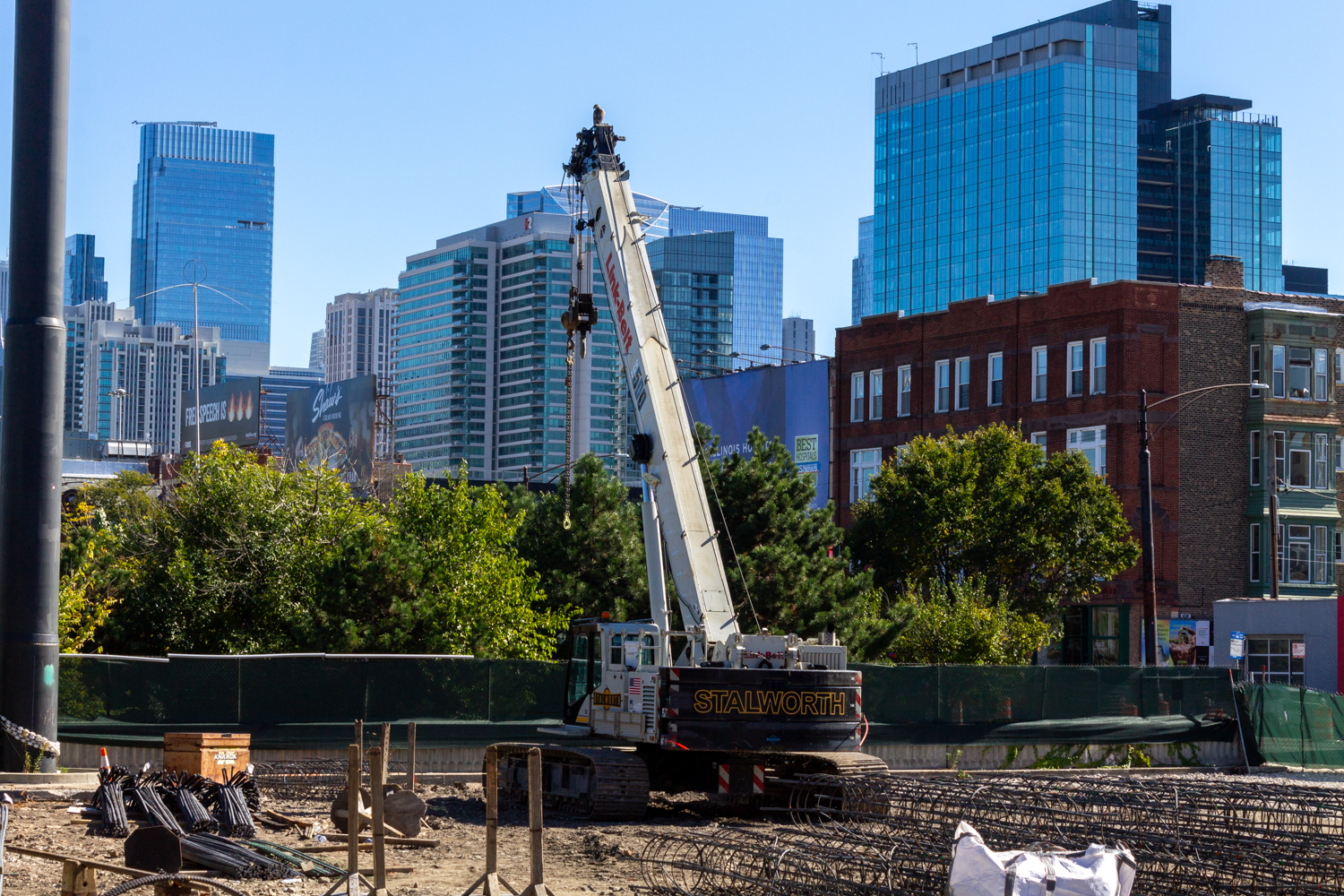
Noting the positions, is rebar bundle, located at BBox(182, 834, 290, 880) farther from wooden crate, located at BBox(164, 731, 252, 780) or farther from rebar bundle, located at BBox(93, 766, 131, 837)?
wooden crate, located at BBox(164, 731, 252, 780)

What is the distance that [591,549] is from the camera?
130ft

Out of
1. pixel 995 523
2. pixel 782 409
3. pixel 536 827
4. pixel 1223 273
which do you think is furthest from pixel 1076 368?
pixel 536 827

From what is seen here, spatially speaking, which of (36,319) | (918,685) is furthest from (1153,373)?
(36,319)

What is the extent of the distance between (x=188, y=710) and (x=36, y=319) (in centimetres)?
776

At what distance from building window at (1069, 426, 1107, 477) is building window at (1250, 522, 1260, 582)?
6.46 metres

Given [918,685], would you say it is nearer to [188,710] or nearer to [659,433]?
[659,433]

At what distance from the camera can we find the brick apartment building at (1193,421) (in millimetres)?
63062

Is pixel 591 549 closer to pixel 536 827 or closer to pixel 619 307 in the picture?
pixel 619 307

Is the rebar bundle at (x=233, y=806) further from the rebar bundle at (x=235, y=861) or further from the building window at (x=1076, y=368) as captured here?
the building window at (x=1076, y=368)

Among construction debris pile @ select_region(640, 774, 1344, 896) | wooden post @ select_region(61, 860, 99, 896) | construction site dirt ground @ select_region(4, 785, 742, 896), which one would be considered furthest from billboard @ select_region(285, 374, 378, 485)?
wooden post @ select_region(61, 860, 99, 896)

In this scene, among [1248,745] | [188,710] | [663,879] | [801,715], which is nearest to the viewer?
[663,879]

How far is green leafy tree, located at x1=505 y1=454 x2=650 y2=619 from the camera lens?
127 feet

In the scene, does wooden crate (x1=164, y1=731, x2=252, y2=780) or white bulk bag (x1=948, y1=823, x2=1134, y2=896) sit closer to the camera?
white bulk bag (x1=948, y1=823, x2=1134, y2=896)

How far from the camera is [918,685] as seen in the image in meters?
33.6
